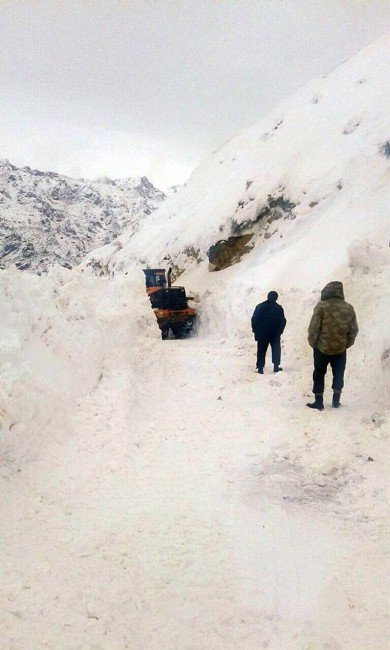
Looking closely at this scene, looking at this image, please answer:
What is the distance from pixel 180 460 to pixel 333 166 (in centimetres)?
1984

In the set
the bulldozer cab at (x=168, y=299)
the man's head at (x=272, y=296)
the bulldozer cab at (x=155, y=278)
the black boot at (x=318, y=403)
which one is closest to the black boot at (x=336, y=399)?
the black boot at (x=318, y=403)

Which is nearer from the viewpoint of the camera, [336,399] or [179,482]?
[179,482]

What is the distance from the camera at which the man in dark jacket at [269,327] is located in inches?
332

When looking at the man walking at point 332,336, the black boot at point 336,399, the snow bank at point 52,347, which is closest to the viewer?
the snow bank at point 52,347

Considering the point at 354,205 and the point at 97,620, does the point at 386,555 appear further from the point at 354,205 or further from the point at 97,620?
the point at 354,205

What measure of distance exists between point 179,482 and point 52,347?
2754 mm

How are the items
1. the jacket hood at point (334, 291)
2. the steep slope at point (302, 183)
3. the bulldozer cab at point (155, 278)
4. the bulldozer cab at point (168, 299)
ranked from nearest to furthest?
the jacket hood at point (334, 291) → the steep slope at point (302, 183) → the bulldozer cab at point (168, 299) → the bulldozer cab at point (155, 278)

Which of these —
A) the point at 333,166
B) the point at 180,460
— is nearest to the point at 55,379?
the point at 180,460

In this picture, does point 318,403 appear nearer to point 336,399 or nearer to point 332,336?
point 336,399

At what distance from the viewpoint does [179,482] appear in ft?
14.0

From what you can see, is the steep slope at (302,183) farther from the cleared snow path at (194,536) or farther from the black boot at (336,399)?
the cleared snow path at (194,536)

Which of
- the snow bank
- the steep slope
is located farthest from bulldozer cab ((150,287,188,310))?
the snow bank

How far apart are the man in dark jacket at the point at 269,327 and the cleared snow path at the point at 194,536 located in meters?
2.58

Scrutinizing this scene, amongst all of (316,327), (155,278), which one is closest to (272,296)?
(316,327)
